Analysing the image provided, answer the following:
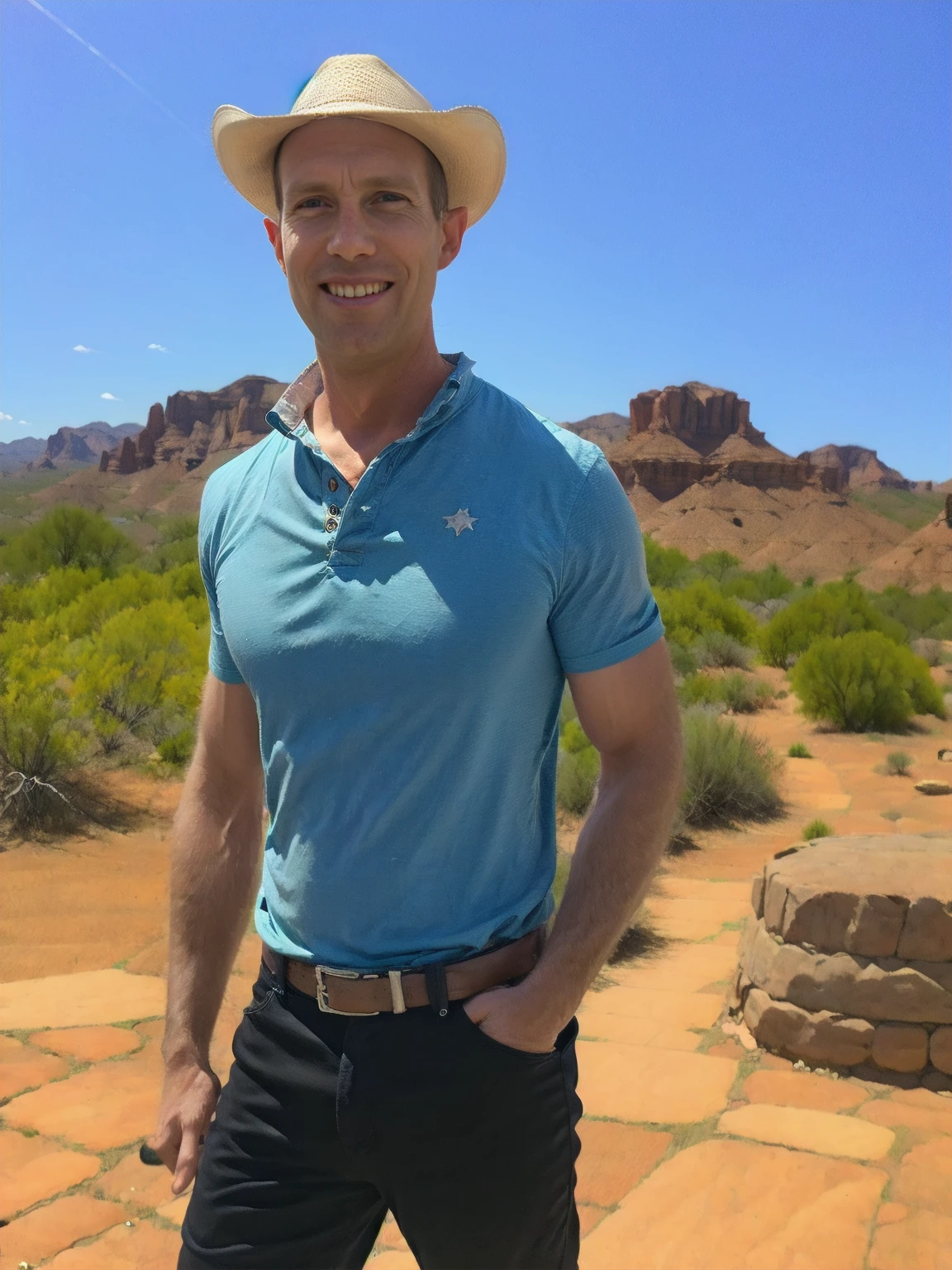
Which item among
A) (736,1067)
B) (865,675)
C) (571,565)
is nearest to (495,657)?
(571,565)

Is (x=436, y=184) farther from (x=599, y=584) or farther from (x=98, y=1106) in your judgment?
(x=98, y=1106)

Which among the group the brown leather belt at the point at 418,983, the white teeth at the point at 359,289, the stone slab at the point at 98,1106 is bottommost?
the stone slab at the point at 98,1106

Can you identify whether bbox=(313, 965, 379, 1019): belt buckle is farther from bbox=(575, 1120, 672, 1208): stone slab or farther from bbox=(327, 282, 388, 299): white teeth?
bbox=(575, 1120, 672, 1208): stone slab

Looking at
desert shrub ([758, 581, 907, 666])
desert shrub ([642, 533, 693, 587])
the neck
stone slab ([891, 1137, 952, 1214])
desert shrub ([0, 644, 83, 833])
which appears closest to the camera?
the neck

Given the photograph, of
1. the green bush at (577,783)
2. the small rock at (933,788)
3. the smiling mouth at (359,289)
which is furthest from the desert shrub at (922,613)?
the smiling mouth at (359,289)

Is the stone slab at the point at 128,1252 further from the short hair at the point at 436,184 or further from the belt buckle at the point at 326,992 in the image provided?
the short hair at the point at 436,184

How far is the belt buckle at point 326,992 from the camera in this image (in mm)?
1575

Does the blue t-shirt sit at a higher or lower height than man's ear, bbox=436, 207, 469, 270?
lower

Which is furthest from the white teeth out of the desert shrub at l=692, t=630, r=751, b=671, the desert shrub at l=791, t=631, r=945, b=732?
the desert shrub at l=692, t=630, r=751, b=671

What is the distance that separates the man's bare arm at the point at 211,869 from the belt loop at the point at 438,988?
52 cm

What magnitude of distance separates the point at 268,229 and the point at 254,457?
17.0 inches

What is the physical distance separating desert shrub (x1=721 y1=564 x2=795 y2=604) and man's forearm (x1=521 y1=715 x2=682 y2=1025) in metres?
24.9

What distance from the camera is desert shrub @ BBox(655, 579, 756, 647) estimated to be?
17.1m

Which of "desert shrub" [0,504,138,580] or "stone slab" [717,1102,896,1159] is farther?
"desert shrub" [0,504,138,580]
